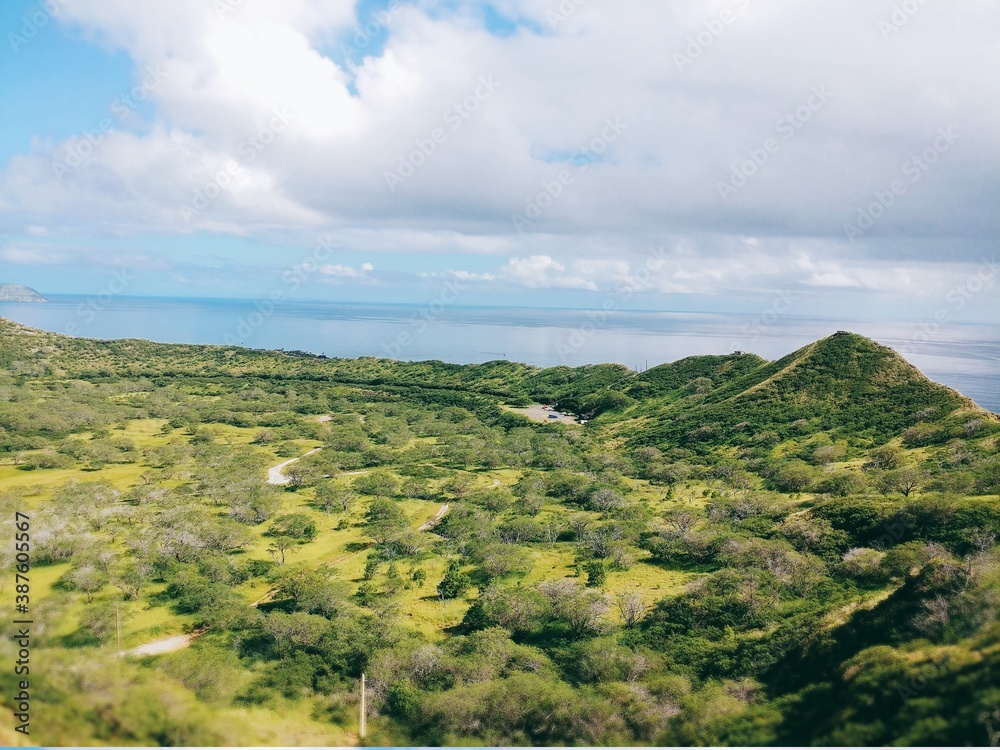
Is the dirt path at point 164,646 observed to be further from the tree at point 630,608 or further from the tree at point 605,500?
the tree at point 605,500

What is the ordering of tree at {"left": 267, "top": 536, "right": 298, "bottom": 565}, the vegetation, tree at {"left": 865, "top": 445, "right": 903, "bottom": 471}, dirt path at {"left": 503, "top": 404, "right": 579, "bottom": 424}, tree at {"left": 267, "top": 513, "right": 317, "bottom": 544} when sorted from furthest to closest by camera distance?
dirt path at {"left": 503, "top": 404, "right": 579, "bottom": 424} → tree at {"left": 865, "top": 445, "right": 903, "bottom": 471} → tree at {"left": 267, "top": 513, "right": 317, "bottom": 544} → tree at {"left": 267, "top": 536, "right": 298, "bottom": 565} → the vegetation

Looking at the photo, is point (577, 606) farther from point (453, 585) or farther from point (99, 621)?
point (99, 621)

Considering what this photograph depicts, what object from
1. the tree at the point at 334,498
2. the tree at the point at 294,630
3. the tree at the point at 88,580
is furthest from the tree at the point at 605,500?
the tree at the point at 88,580

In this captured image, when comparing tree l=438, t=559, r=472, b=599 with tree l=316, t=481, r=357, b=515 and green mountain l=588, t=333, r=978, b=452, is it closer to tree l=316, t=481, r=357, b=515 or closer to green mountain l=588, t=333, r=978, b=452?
tree l=316, t=481, r=357, b=515

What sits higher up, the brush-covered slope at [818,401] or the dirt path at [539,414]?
the brush-covered slope at [818,401]

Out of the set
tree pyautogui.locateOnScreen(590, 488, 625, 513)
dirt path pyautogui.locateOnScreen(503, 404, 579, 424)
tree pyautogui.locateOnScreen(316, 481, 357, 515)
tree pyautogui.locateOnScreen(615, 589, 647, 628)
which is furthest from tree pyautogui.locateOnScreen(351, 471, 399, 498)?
dirt path pyautogui.locateOnScreen(503, 404, 579, 424)

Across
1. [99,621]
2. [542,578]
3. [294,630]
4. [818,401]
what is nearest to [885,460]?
[818,401]
